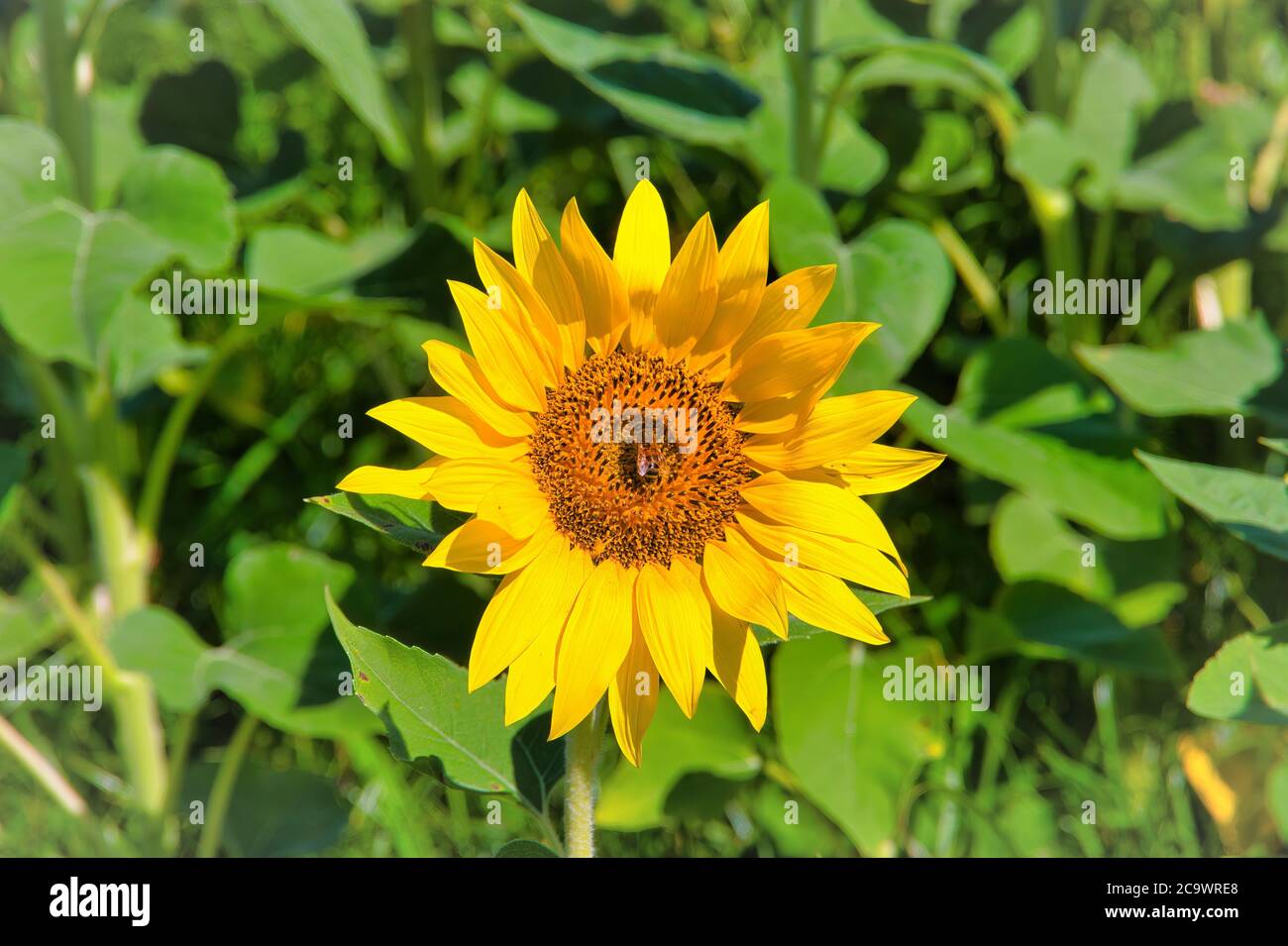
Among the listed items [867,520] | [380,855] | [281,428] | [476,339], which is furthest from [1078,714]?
[281,428]

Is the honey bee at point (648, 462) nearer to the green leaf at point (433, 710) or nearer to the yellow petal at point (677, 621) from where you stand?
the yellow petal at point (677, 621)


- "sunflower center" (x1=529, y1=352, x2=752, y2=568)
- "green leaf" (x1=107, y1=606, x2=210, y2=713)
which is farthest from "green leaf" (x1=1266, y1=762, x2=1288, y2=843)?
"green leaf" (x1=107, y1=606, x2=210, y2=713)

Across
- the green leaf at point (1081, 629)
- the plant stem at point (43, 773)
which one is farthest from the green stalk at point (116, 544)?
the green leaf at point (1081, 629)

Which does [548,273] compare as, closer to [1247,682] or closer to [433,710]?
[433,710]

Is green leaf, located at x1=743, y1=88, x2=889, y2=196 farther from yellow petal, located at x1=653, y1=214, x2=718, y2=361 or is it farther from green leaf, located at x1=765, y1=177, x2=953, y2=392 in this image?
yellow petal, located at x1=653, y1=214, x2=718, y2=361

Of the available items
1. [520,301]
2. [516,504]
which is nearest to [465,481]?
[516,504]

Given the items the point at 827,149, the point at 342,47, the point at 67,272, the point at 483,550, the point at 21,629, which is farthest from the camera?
the point at 827,149

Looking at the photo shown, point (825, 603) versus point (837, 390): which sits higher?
point (837, 390)
